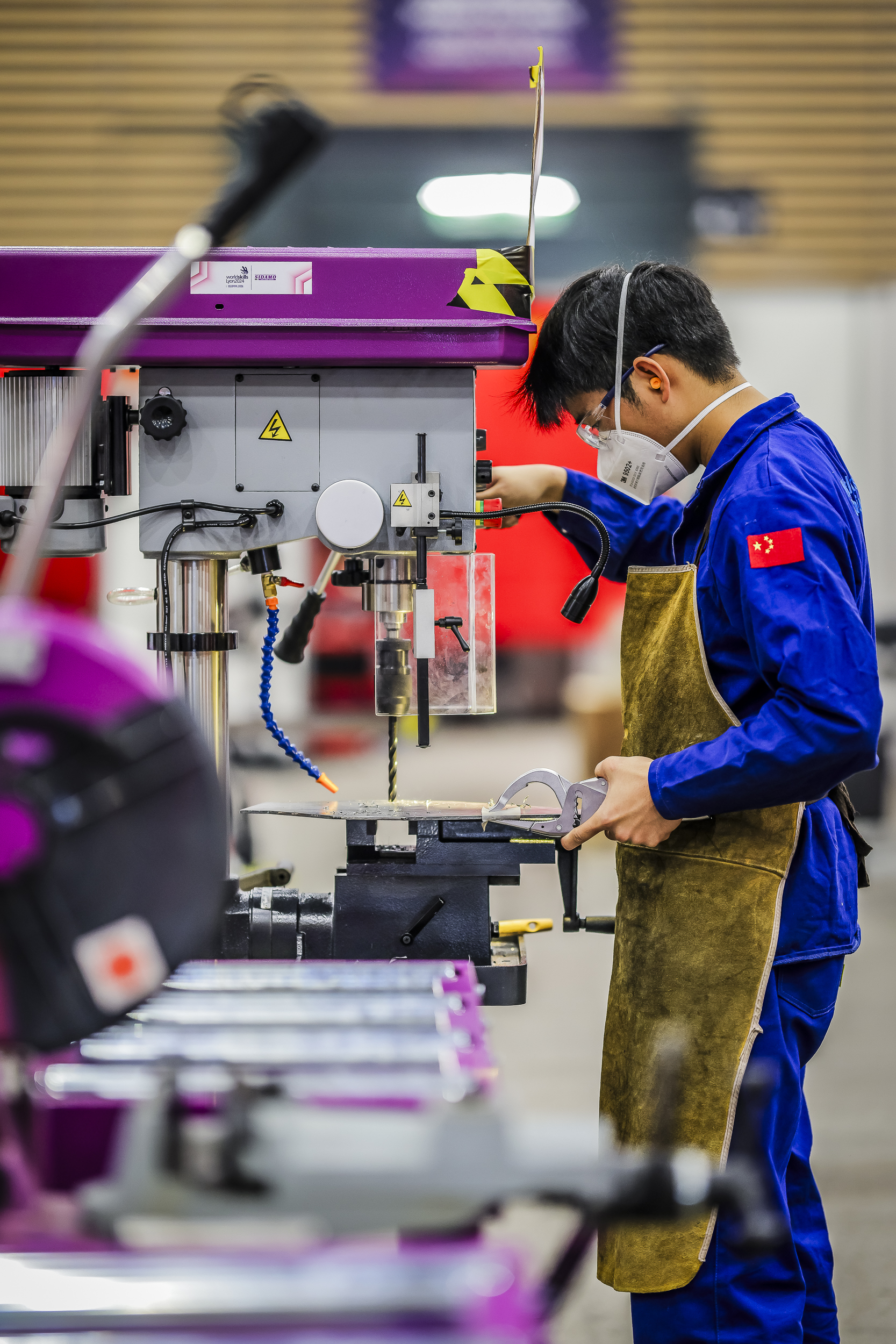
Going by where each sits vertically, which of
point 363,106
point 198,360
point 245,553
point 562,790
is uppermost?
point 363,106

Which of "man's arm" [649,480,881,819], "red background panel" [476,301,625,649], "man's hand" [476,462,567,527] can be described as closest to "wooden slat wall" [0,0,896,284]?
"red background panel" [476,301,625,649]

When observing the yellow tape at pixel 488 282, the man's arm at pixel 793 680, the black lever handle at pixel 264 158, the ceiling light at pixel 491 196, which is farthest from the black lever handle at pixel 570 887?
the ceiling light at pixel 491 196

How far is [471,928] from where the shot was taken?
1238 mm

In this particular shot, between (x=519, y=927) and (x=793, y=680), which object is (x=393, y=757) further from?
(x=793, y=680)

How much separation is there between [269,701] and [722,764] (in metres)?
0.59

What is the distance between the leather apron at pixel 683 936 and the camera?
1.23m

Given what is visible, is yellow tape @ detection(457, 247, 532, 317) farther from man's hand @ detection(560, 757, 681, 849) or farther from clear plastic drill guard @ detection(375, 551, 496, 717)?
man's hand @ detection(560, 757, 681, 849)

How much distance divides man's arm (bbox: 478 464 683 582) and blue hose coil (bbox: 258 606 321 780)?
0.38 m

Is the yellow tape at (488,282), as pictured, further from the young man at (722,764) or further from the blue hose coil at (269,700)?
the blue hose coil at (269,700)

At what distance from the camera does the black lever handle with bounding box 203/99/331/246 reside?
77 cm

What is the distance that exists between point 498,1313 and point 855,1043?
105 inches

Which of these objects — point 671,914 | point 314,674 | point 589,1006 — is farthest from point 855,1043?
point 314,674

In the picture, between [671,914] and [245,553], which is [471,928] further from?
[245,553]

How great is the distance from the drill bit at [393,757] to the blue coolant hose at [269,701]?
8 cm
